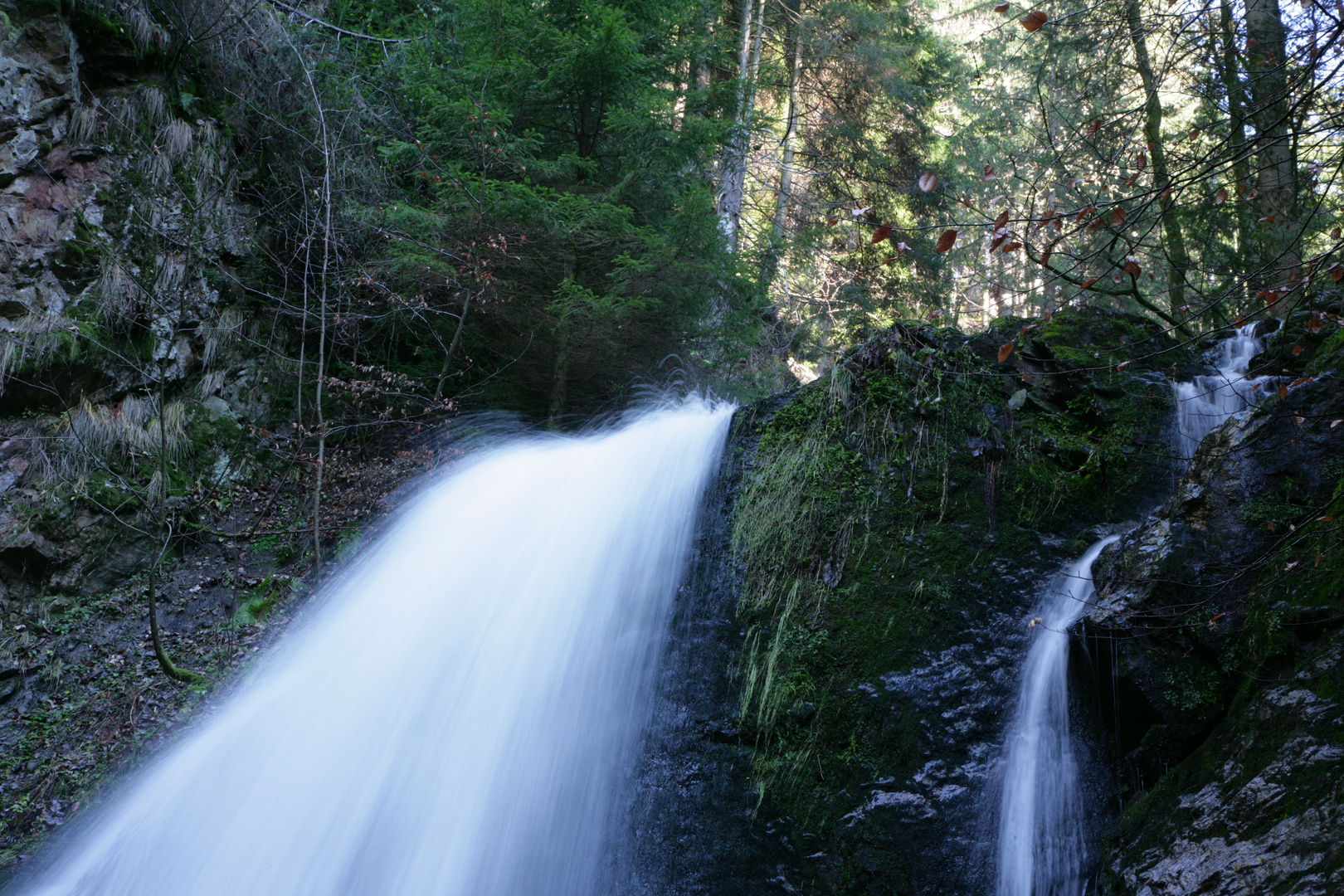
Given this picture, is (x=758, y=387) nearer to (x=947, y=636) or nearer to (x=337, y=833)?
(x=947, y=636)

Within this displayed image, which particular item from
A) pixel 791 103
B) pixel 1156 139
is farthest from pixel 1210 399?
pixel 791 103

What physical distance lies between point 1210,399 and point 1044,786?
3.17m

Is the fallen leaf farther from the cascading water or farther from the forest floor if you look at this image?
the forest floor

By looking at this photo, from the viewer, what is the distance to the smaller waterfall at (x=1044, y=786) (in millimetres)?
3418

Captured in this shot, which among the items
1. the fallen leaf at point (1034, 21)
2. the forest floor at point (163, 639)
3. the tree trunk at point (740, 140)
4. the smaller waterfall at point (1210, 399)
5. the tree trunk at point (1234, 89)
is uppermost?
the tree trunk at point (740, 140)

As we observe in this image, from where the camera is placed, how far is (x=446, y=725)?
4645mm

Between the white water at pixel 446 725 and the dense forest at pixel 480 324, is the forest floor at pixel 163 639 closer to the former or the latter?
the dense forest at pixel 480 324

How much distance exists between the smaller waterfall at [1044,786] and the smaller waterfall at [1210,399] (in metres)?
1.75

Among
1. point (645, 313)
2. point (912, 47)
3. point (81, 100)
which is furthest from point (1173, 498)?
point (912, 47)

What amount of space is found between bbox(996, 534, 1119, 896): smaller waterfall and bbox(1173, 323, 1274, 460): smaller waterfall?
175cm

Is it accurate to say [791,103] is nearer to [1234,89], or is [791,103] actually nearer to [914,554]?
[1234,89]

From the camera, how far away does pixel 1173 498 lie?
3.90m

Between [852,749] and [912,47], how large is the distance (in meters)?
12.9

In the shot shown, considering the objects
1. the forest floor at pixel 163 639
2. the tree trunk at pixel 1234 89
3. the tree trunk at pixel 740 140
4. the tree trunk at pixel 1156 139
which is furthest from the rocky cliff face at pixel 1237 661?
the forest floor at pixel 163 639
